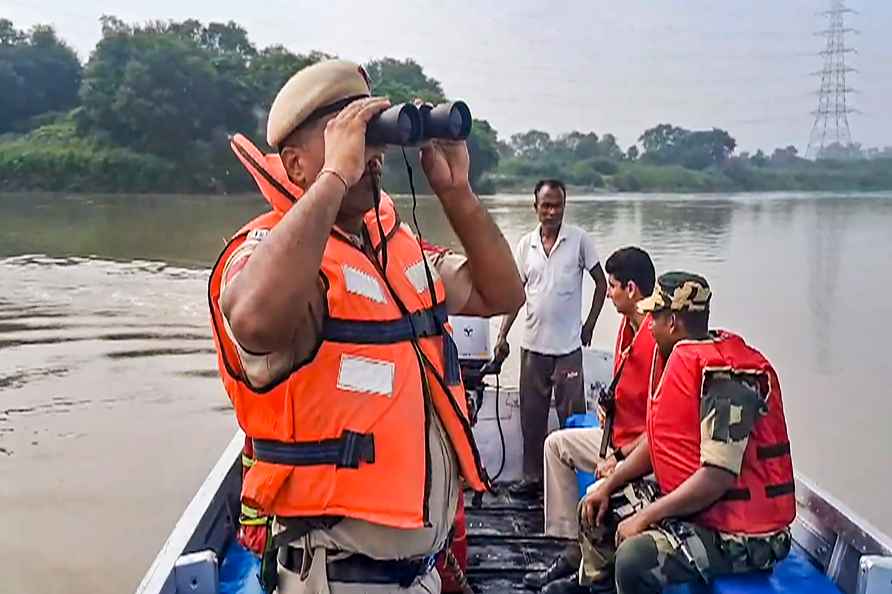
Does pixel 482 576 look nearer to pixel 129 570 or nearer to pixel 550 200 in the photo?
pixel 550 200

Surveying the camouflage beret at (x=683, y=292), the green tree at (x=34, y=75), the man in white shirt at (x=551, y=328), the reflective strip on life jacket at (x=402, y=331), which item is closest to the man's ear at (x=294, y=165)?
the reflective strip on life jacket at (x=402, y=331)

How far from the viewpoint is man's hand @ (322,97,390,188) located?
47.5 inches

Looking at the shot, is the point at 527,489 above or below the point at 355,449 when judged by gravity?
below

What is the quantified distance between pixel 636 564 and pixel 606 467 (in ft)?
2.25

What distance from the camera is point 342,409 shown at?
1289 millimetres

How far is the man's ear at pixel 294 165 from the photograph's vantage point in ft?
4.49

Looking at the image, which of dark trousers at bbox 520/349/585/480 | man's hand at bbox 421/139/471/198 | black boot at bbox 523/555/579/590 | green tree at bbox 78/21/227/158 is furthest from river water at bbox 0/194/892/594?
green tree at bbox 78/21/227/158

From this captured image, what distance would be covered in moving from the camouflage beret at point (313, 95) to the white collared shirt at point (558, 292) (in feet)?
8.40

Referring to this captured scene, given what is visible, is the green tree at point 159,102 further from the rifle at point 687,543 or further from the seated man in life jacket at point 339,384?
the seated man in life jacket at point 339,384

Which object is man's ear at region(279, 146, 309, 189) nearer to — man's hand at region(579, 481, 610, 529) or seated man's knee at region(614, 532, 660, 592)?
seated man's knee at region(614, 532, 660, 592)

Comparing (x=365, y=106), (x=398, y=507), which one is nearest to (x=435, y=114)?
(x=365, y=106)

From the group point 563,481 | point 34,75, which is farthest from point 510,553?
point 34,75

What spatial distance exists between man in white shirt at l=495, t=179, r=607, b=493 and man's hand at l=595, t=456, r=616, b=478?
103cm

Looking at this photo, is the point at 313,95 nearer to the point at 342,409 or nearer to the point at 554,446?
the point at 342,409
